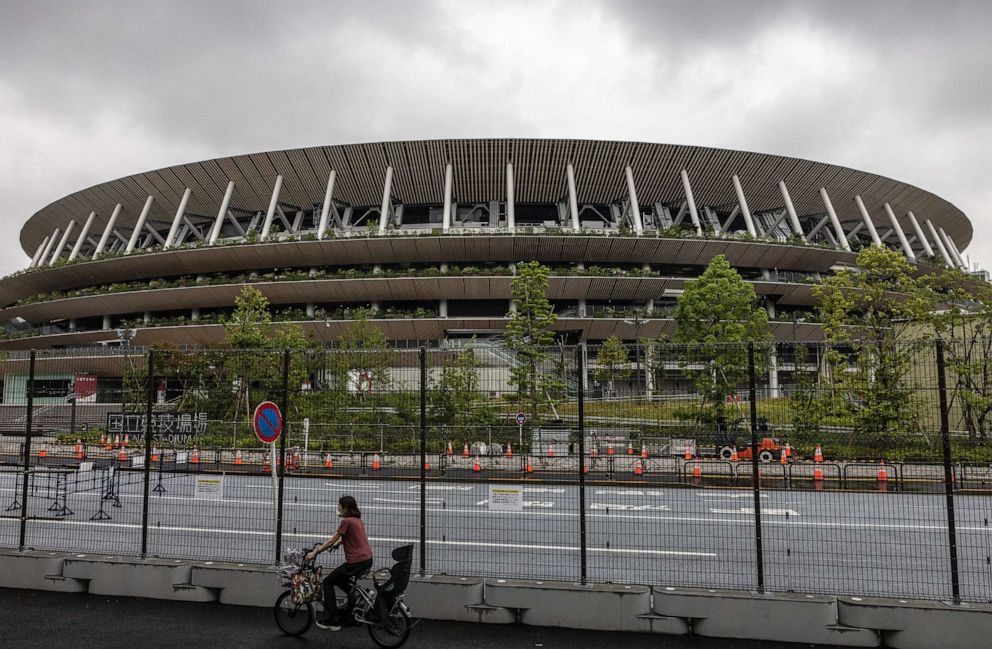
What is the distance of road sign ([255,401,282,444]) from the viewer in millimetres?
7973

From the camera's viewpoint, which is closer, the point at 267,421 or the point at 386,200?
the point at 267,421

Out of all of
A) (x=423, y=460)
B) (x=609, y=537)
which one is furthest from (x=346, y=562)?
(x=609, y=537)

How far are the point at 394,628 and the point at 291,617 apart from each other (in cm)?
117

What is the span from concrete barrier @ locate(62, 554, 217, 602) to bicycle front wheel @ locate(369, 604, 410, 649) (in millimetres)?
2618

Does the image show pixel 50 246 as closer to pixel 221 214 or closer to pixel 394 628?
pixel 221 214

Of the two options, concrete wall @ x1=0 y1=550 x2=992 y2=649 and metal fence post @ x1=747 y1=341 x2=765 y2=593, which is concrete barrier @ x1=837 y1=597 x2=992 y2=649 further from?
metal fence post @ x1=747 y1=341 x2=765 y2=593

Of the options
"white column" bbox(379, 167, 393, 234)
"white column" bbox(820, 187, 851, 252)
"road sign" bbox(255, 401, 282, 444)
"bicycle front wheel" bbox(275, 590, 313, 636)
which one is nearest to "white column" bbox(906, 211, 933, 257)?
"white column" bbox(820, 187, 851, 252)

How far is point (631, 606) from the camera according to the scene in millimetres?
6578

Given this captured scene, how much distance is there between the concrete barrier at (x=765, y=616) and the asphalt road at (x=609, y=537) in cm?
71

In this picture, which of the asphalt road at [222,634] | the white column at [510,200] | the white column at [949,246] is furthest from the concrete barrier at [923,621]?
the white column at [949,246]

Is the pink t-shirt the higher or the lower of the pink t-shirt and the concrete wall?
the higher

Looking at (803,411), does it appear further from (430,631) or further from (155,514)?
(155,514)

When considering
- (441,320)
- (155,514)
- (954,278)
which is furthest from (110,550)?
(441,320)

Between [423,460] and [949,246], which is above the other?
[949,246]
